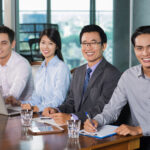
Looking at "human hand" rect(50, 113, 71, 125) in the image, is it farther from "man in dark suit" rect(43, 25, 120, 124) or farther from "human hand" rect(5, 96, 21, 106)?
"human hand" rect(5, 96, 21, 106)

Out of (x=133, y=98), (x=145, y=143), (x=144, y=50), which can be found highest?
(x=144, y=50)

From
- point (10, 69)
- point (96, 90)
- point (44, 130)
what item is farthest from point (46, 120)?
point (10, 69)

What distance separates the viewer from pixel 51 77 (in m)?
3.14

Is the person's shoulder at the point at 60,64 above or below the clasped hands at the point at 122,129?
above

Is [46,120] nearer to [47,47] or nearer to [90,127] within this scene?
[90,127]

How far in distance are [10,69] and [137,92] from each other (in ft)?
5.32

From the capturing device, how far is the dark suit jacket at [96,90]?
262 centimetres

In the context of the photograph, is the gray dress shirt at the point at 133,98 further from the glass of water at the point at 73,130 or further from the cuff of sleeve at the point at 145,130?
the glass of water at the point at 73,130

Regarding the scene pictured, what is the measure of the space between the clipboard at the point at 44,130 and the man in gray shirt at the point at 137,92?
279 mm

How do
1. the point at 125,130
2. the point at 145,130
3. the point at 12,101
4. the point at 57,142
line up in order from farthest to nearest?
1. the point at 12,101
2. the point at 145,130
3. the point at 125,130
4. the point at 57,142

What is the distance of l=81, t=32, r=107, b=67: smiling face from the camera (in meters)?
2.79

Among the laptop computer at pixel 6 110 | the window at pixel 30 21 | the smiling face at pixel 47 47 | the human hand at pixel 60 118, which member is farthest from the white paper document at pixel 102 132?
the window at pixel 30 21

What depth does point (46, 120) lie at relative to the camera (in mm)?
2340

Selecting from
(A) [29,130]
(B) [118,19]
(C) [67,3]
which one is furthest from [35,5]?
(A) [29,130]
